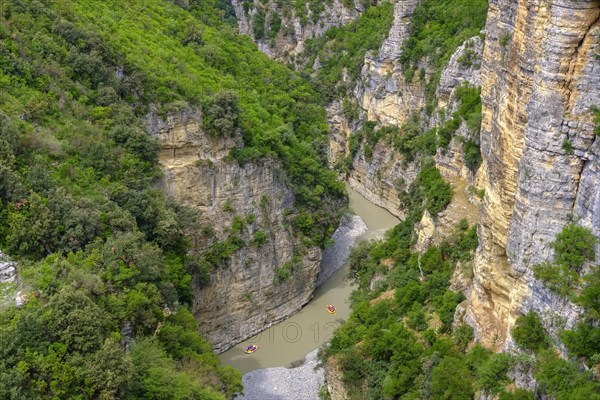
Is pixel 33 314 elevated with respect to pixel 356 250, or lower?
elevated

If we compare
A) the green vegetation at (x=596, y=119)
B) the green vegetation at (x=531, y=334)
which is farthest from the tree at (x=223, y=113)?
the green vegetation at (x=596, y=119)

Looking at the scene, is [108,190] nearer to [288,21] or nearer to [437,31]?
[437,31]

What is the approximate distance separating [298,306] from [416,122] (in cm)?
1480

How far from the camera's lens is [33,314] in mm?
18312

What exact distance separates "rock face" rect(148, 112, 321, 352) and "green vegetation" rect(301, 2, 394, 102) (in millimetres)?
20602

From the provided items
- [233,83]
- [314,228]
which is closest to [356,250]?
[314,228]

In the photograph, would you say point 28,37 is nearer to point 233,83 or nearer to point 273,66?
point 233,83

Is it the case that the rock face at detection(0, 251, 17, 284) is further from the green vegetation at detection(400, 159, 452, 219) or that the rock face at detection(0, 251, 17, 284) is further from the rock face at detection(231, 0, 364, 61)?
the rock face at detection(231, 0, 364, 61)

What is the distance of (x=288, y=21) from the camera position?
6256 cm

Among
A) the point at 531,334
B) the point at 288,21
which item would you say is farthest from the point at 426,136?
the point at 288,21

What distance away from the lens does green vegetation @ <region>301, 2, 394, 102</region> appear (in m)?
52.1

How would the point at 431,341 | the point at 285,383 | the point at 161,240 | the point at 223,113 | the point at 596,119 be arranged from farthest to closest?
1. the point at 223,113
2. the point at 285,383
3. the point at 161,240
4. the point at 431,341
5. the point at 596,119

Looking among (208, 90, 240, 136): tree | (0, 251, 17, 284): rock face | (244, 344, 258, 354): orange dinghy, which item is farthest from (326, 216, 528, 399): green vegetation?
(0, 251, 17, 284): rock face

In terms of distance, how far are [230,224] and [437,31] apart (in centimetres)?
2022
